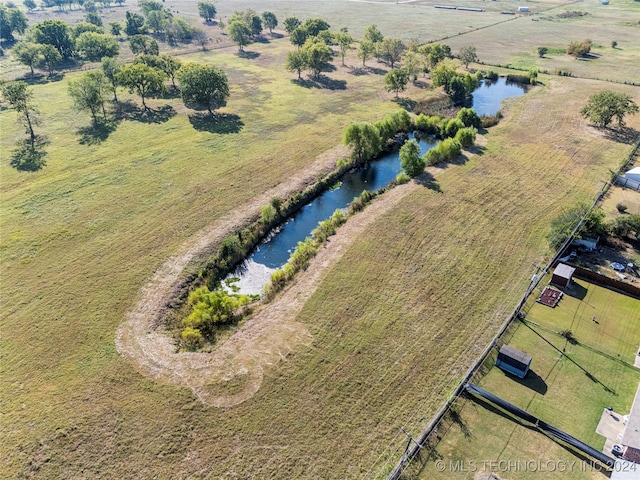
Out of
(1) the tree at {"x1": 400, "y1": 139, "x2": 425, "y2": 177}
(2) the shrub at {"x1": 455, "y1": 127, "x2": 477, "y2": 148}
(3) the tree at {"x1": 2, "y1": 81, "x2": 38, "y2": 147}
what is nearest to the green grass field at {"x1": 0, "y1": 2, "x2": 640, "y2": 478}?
(3) the tree at {"x1": 2, "y1": 81, "x2": 38, "y2": 147}

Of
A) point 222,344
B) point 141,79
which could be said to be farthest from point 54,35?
point 222,344

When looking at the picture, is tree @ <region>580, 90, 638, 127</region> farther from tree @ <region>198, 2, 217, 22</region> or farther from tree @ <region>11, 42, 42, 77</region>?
tree @ <region>198, 2, 217, 22</region>

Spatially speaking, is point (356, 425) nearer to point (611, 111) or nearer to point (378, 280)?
point (378, 280)

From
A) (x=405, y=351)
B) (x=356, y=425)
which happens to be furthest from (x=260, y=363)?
(x=405, y=351)

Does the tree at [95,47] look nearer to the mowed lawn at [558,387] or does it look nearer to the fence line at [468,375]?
the fence line at [468,375]

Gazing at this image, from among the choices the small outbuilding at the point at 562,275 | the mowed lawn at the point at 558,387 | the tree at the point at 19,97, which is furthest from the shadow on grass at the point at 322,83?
the mowed lawn at the point at 558,387

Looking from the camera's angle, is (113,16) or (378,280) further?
(113,16)
